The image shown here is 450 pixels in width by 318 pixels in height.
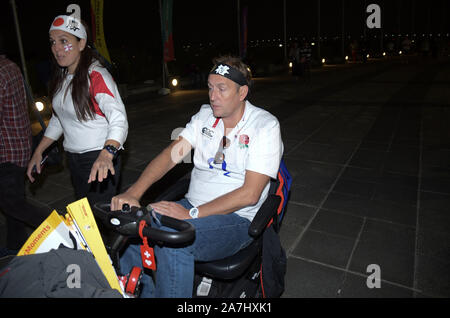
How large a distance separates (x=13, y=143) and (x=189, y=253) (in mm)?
1644

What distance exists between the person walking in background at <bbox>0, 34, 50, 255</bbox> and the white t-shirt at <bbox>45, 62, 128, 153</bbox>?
0.94ft

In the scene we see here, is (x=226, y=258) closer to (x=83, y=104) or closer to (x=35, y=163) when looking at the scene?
(x=83, y=104)

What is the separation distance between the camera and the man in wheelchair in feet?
5.60

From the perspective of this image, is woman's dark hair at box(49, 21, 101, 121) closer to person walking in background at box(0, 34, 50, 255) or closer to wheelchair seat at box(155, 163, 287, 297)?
person walking in background at box(0, 34, 50, 255)

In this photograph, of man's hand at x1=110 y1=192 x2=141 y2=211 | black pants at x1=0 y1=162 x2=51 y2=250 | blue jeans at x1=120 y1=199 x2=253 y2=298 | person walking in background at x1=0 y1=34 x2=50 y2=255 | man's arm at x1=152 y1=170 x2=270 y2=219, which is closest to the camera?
blue jeans at x1=120 y1=199 x2=253 y2=298

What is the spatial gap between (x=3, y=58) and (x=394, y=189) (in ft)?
13.9

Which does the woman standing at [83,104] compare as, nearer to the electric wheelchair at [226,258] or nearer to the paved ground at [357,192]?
the electric wheelchair at [226,258]

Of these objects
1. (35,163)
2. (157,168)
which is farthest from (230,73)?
(35,163)

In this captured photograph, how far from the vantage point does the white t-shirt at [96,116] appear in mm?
2094

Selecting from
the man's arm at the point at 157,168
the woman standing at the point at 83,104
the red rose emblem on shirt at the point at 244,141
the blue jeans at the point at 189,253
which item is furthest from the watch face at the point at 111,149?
the red rose emblem on shirt at the point at 244,141

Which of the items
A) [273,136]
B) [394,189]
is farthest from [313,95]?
[273,136]

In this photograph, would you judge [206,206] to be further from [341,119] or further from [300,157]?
[341,119]

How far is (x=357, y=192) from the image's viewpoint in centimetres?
403

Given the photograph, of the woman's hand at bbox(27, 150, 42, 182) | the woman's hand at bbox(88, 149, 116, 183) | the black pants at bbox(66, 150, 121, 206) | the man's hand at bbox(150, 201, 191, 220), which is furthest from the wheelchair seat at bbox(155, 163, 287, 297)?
the woman's hand at bbox(27, 150, 42, 182)
